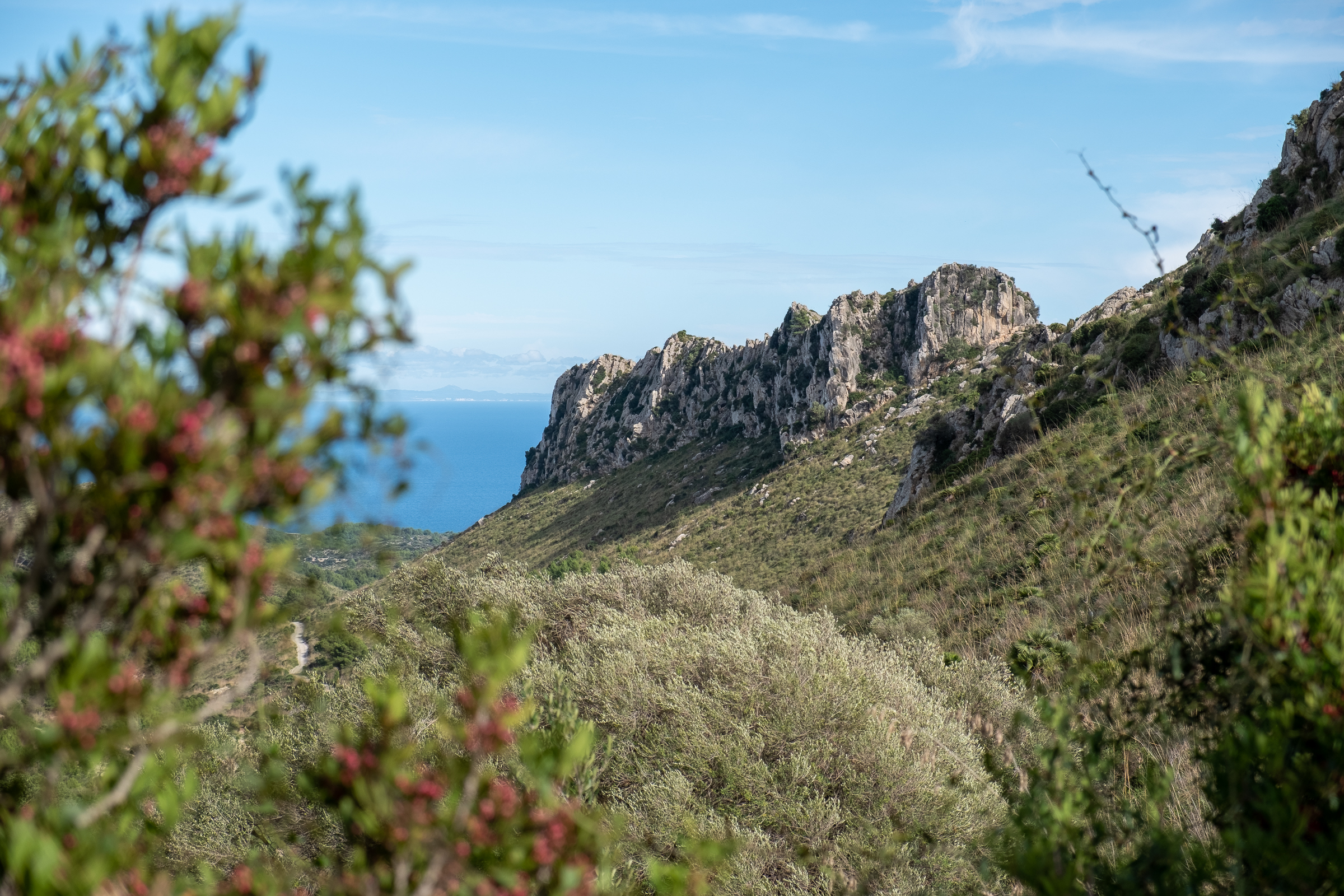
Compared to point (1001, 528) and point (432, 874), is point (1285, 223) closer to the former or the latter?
point (1001, 528)

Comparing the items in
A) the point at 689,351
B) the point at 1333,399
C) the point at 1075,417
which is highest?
the point at 689,351

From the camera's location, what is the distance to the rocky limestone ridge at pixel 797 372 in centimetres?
6894

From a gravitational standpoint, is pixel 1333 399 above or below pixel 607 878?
above

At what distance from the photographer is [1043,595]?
1488cm

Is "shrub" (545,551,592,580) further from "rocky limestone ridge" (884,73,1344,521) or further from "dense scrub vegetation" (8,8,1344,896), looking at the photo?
"dense scrub vegetation" (8,8,1344,896)

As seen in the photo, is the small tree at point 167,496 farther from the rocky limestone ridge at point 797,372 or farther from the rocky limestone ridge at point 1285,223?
the rocky limestone ridge at point 797,372

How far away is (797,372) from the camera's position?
76312 millimetres

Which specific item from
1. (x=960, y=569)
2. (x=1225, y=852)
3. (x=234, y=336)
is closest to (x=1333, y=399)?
(x=1225, y=852)

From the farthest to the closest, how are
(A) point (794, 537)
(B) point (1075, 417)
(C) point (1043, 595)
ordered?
(A) point (794, 537), (B) point (1075, 417), (C) point (1043, 595)

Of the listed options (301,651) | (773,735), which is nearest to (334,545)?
(773,735)

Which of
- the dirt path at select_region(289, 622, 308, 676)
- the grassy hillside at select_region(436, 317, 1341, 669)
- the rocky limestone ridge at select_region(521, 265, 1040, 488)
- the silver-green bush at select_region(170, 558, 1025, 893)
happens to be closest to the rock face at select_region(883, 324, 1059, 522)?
the grassy hillside at select_region(436, 317, 1341, 669)

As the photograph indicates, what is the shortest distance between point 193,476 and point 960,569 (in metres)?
19.2

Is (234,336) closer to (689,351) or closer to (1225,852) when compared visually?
(1225,852)

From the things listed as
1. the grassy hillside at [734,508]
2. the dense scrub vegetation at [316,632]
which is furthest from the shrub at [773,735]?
the grassy hillside at [734,508]
